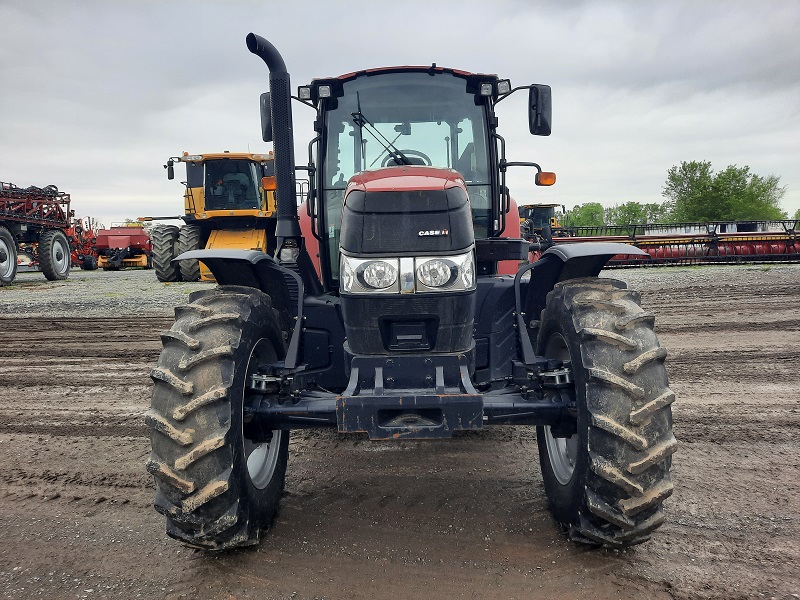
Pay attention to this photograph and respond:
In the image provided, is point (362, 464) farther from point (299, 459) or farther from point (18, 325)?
point (18, 325)

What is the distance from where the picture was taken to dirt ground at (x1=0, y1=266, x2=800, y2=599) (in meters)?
2.88

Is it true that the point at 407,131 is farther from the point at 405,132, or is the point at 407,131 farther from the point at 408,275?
the point at 408,275

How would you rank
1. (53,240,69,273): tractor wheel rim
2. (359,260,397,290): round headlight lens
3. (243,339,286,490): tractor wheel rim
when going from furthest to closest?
(53,240,69,273): tractor wheel rim, (243,339,286,490): tractor wheel rim, (359,260,397,290): round headlight lens

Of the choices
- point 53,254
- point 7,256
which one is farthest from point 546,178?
point 53,254

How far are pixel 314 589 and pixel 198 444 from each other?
84cm

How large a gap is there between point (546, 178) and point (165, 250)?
1567cm

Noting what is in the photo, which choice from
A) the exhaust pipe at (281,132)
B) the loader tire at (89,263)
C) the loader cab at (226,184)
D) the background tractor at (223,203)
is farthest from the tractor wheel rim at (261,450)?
the loader tire at (89,263)

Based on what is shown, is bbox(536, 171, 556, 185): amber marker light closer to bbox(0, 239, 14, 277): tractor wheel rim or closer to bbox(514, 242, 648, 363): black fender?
bbox(514, 242, 648, 363): black fender

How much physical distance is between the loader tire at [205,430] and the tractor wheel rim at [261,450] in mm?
137

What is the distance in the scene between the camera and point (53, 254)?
2141 centimetres

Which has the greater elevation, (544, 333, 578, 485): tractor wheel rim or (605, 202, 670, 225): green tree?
(605, 202, 670, 225): green tree

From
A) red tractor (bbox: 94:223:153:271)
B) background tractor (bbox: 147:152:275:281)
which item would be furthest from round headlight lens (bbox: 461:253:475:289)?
red tractor (bbox: 94:223:153:271)

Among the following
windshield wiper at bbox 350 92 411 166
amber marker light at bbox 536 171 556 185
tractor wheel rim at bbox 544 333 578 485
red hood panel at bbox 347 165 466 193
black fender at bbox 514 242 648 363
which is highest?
windshield wiper at bbox 350 92 411 166

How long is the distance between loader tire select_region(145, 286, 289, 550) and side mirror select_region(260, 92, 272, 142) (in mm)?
1734
